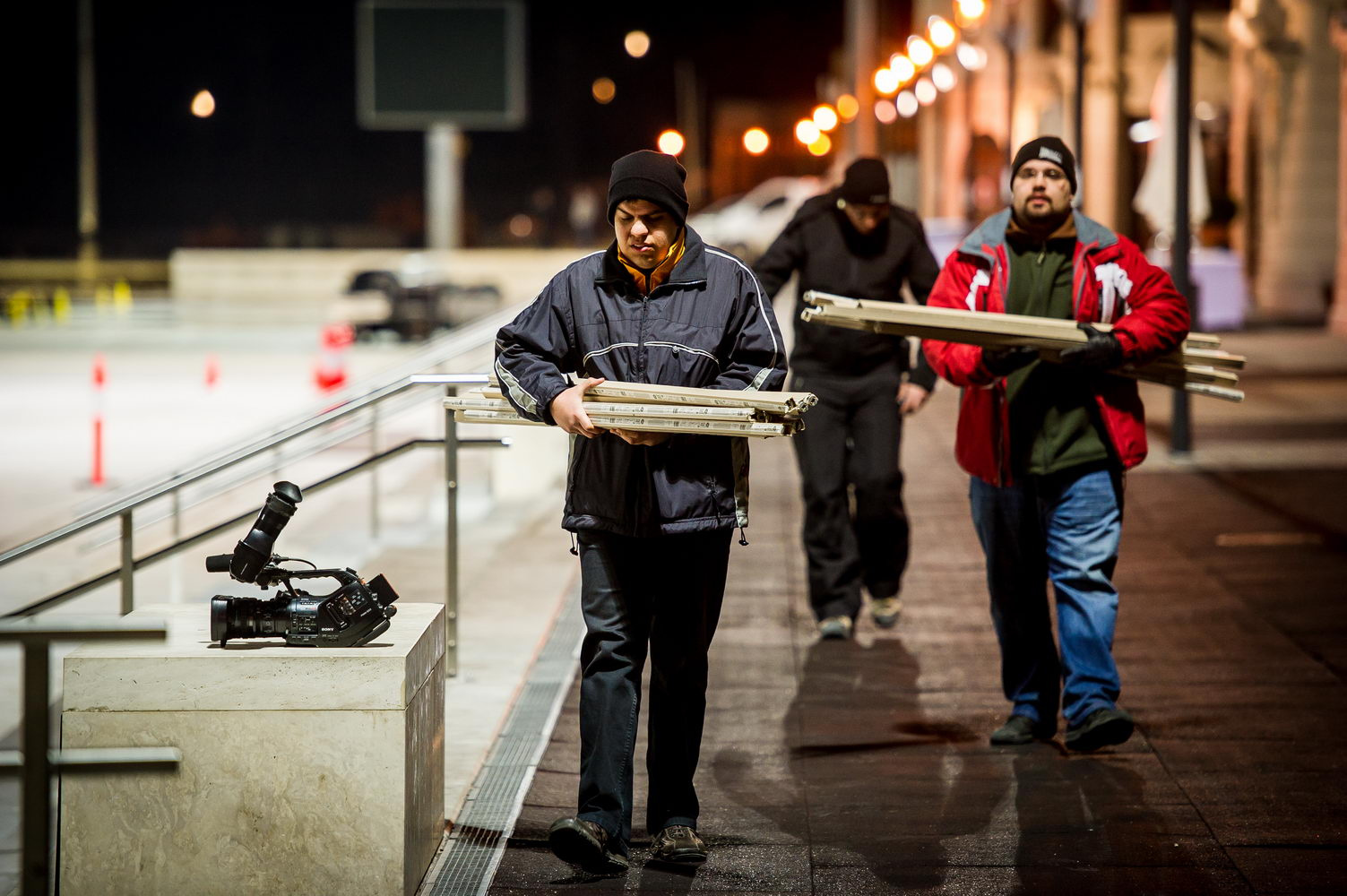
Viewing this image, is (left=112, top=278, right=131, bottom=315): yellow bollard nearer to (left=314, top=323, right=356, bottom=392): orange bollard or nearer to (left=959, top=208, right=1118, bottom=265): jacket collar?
(left=314, top=323, right=356, bottom=392): orange bollard

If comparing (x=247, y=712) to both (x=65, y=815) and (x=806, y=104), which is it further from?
(x=806, y=104)

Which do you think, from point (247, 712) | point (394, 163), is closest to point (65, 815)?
point (247, 712)

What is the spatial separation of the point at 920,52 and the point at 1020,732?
30.6 meters

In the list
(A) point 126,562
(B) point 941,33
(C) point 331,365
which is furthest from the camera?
(B) point 941,33

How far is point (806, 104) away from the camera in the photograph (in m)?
104

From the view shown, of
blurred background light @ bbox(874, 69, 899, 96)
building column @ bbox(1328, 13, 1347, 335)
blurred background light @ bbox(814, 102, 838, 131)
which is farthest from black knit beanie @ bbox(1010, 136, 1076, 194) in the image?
blurred background light @ bbox(814, 102, 838, 131)

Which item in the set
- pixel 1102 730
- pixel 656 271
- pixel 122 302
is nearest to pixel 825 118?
pixel 122 302

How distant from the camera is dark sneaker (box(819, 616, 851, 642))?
780 cm

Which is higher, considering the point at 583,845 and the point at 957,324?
the point at 957,324

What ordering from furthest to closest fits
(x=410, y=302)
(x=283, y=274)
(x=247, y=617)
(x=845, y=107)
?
(x=845, y=107)
(x=283, y=274)
(x=410, y=302)
(x=247, y=617)

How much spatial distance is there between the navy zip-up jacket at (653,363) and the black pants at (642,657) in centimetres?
9

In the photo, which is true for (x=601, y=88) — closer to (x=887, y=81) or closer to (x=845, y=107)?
(x=845, y=107)

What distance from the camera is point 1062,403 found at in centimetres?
579

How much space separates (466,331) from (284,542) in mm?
1994
